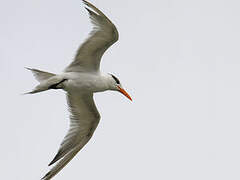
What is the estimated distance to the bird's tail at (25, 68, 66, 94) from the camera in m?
9.84

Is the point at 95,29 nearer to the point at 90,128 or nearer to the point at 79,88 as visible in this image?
the point at 79,88

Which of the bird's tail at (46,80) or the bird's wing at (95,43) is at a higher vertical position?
the bird's wing at (95,43)

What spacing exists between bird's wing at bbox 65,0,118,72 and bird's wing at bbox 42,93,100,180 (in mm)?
938

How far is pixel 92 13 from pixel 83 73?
1.54 m

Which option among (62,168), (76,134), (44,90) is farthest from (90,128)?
(44,90)

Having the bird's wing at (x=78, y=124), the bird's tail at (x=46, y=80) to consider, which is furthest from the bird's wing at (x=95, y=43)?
the bird's wing at (x=78, y=124)

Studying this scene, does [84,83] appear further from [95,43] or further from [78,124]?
[78,124]

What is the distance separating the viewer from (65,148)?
442 inches

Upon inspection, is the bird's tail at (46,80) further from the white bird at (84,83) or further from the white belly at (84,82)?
the white belly at (84,82)

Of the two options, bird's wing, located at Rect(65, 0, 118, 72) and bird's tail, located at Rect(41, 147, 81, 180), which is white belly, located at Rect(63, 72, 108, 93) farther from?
bird's tail, located at Rect(41, 147, 81, 180)

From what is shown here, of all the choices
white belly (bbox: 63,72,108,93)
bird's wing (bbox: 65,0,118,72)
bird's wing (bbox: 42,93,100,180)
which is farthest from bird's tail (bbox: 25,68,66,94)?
bird's wing (bbox: 42,93,100,180)

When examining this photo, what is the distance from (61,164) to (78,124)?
105 centimetres

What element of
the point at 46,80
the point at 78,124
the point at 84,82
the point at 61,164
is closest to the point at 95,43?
the point at 84,82

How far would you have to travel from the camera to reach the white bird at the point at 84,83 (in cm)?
969
